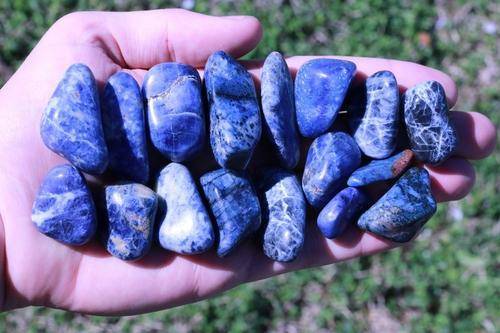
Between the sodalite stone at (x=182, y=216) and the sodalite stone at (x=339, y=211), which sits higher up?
the sodalite stone at (x=182, y=216)

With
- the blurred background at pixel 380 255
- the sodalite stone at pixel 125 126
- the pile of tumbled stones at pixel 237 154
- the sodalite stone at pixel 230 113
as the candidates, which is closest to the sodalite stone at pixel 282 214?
the pile of tumbled stones at pixel 237 154

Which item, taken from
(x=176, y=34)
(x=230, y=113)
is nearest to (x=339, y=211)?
(x=230, y=113)

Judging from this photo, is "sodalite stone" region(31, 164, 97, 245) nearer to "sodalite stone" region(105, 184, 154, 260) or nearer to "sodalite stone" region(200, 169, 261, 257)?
"sodalite stone" region(105, 184, 154, 260)

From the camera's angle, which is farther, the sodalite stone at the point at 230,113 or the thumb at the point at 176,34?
the thumb at the point at 176,34

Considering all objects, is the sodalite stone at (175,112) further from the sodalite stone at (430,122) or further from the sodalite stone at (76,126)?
the sodalite stone at (430,122)

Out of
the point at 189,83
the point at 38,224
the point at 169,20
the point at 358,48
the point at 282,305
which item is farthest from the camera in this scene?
the point at 358,48

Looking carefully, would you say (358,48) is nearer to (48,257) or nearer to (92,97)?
(92,97)

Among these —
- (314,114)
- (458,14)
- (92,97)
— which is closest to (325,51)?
(458,14)
